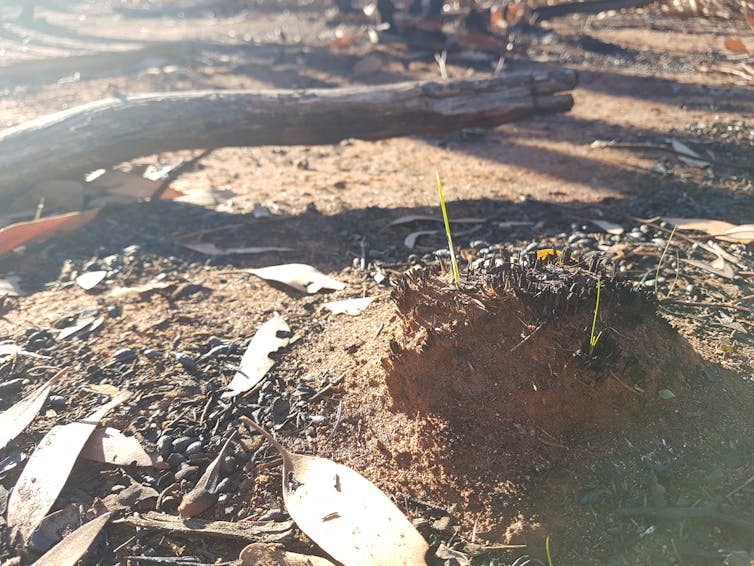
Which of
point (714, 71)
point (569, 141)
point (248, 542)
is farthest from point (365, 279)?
point (714, 71)

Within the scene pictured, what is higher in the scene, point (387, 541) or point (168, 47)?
point (168, 47)

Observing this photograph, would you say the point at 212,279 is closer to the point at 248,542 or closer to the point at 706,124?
the point at 248,542

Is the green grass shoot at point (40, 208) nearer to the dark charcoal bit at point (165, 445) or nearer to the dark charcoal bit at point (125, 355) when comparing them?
the dark charcoal bit at point (125, 355)

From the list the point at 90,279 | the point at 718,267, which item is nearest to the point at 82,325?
the point at 90,279

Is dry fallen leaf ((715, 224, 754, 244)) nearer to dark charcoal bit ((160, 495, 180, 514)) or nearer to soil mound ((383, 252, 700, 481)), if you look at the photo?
soil mound ((383, 252, 700, 481))

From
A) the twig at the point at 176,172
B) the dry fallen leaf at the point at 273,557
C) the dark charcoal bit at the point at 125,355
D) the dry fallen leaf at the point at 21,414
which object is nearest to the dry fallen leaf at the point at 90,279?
the dark charcoal bit at the point at 125,355
